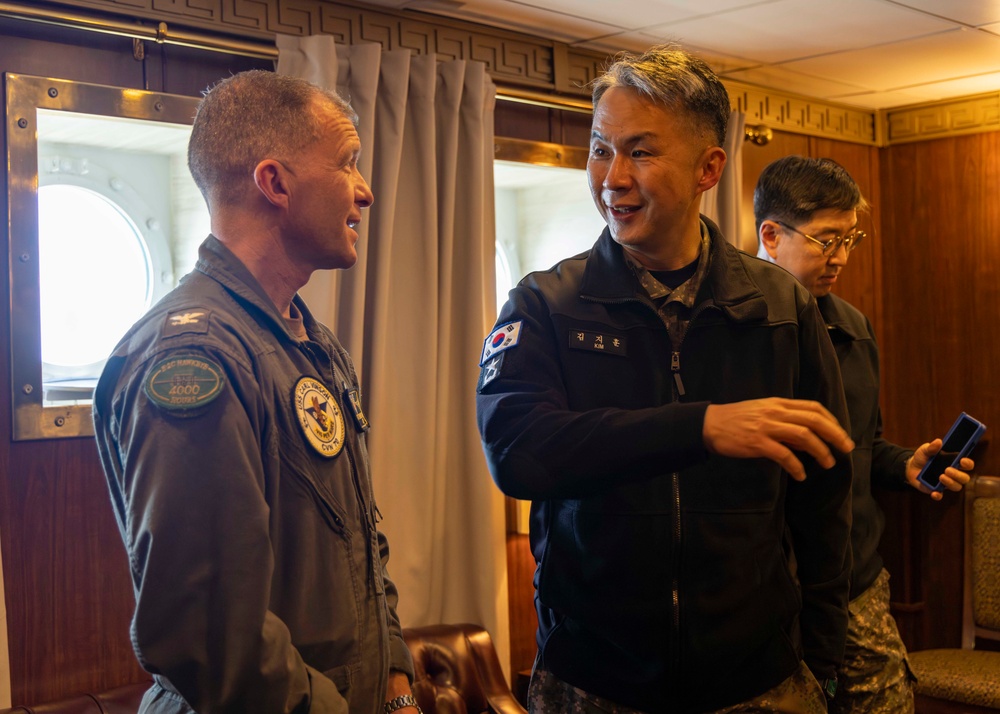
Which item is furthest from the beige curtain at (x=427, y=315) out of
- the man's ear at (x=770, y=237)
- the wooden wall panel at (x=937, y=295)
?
the wooden wall panel at (x=937, y=295)

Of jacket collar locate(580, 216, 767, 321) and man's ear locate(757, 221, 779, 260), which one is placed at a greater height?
man's ear locate(757, 221, 779, 260)

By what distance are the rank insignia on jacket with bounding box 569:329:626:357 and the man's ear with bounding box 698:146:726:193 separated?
320mm

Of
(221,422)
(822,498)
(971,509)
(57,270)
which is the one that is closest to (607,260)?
(822,498)

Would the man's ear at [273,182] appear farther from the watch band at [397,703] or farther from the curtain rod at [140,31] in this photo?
the curtain rod at [140,31]

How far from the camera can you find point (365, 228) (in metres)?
2.86

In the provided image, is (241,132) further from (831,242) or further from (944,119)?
(944,119)

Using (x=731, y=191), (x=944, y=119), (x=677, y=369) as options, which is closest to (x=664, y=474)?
(x=677, y=369)

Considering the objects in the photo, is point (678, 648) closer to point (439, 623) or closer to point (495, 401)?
A: point (495, 401)

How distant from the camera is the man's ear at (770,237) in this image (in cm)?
252

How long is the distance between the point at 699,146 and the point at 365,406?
5.11 feet

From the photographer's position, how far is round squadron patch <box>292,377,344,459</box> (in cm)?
129

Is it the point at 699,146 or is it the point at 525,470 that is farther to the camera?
the point at 699,146

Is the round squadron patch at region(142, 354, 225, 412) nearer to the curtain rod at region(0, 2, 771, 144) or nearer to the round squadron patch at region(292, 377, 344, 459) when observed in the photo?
the round squadron patch at region(292, 377, 344, 459)

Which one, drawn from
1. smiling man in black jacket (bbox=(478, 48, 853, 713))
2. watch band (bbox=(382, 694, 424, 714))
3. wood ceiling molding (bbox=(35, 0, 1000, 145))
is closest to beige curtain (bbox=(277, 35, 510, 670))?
wood ceiling molding (bbox=(35, 0, 1000, 145))
